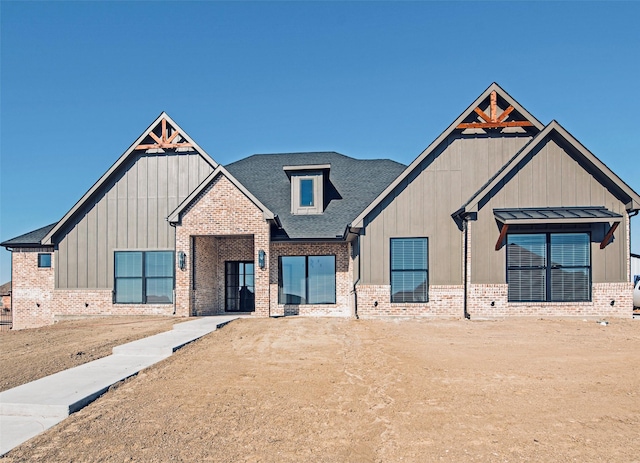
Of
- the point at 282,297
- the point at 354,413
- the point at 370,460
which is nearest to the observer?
the point at 370,460

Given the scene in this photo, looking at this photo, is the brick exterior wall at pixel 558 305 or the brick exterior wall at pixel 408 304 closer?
the brick exterior wall at pixel 558 305

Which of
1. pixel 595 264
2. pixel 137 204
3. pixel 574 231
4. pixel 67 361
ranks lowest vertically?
pixel 67 361

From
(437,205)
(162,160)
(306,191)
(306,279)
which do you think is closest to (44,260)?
(162,160)

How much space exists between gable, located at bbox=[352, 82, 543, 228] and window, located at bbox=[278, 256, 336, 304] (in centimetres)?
388

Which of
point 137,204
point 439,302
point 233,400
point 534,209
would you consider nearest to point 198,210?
point 137,204

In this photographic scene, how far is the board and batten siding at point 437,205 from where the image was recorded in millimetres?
14469

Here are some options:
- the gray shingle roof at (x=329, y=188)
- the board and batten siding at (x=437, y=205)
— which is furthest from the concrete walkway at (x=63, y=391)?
the gray shingle roof at (x=329, y=188)

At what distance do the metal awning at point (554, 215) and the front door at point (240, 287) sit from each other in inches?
418

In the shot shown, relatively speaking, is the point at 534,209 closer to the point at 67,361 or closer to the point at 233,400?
the point at 233,400

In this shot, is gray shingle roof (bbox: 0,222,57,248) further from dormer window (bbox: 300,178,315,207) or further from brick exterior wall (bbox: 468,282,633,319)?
brick exterior wall (bbox: 468,282,633,319)

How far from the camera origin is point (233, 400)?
6062mm

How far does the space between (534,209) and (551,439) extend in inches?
414

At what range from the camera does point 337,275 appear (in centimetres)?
1698

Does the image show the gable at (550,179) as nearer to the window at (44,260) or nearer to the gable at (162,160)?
the gable at (162,160)
